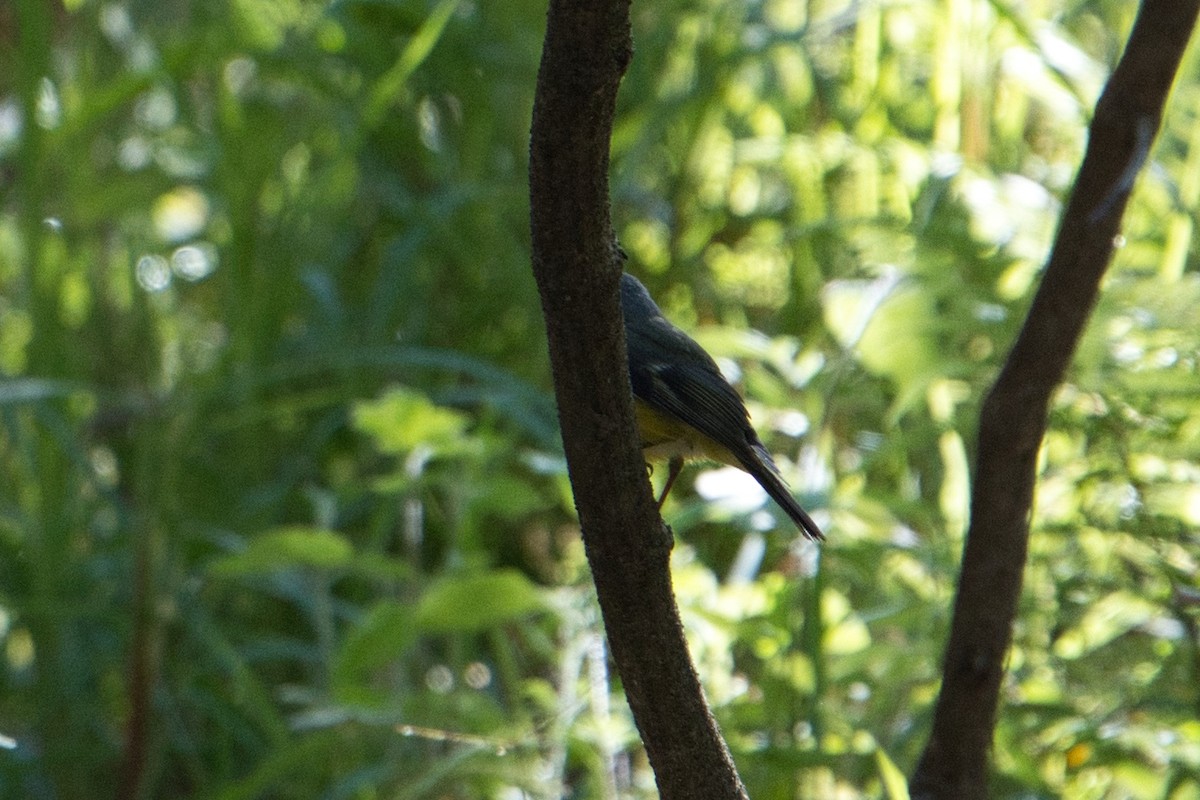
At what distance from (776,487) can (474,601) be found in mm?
518

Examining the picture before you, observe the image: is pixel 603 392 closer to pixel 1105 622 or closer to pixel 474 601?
pixel 474 601

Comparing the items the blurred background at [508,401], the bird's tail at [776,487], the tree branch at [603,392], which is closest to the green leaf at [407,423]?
the blurred background at [508,401]

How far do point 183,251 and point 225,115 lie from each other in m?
0.75

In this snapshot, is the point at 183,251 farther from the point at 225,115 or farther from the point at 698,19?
the point at 698,19

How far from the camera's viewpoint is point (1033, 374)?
5.50ft

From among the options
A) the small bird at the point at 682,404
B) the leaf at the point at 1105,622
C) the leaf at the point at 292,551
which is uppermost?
the small bird at the point at 682,404

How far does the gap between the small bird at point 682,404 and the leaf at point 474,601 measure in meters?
0.29

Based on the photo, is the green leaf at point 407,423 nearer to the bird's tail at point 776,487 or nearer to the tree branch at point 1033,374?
the bird's tail at point 776,487

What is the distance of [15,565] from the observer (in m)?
3.12

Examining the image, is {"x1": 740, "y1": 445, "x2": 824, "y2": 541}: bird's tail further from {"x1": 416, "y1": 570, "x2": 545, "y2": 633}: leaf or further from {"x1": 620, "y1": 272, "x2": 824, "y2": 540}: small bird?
{"x1": 416, "y1": 570, "x2": 545, "y2": 633}: leaf

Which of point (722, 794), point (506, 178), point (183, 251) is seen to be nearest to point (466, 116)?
point (506, 178)

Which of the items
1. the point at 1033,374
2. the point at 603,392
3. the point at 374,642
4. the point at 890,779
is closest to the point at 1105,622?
the point at 890,779

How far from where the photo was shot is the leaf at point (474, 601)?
2.30m

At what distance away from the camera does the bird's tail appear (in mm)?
2164
